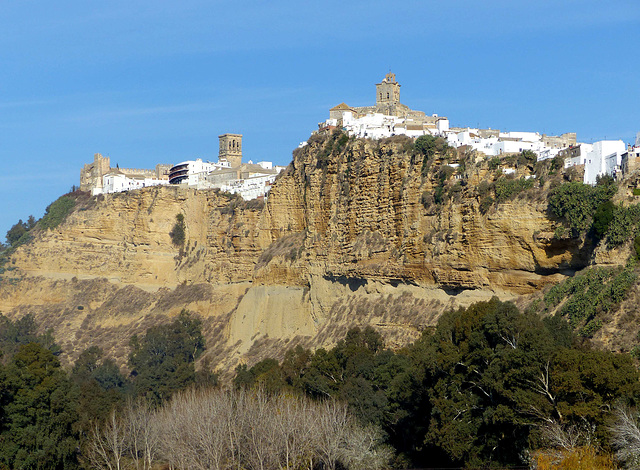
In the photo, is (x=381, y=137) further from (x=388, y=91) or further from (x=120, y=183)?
(x=120, y=183)

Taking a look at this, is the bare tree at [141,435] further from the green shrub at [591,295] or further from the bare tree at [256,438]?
the green shrub at [591,295]

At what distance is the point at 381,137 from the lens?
63.1m

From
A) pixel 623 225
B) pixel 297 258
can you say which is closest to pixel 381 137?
pixel 297 258

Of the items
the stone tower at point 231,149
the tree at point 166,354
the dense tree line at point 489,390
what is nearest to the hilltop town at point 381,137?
the stone tower at point 231,149

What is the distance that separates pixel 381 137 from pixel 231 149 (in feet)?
155

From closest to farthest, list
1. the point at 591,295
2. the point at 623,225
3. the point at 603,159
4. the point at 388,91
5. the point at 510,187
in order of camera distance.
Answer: the point at 591,295 → the point at 623,225 → the point at 603,159 → the point at 510,187 → the point at 388,91

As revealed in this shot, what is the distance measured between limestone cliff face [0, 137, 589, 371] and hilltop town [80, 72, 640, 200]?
2.77 meters

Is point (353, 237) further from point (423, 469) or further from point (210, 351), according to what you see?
point (423, 469)

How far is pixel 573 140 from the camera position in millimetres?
72812

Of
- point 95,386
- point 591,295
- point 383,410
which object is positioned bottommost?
point 383,410

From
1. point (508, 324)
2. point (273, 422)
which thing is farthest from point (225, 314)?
point (508, 324)

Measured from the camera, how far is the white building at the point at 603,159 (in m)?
45.8

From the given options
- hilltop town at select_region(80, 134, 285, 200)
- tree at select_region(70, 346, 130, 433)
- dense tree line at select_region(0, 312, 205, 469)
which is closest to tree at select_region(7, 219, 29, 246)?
hilltop town at select_region(80, 134, 285, 200)

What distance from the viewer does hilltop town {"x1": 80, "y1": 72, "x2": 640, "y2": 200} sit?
153 feet
